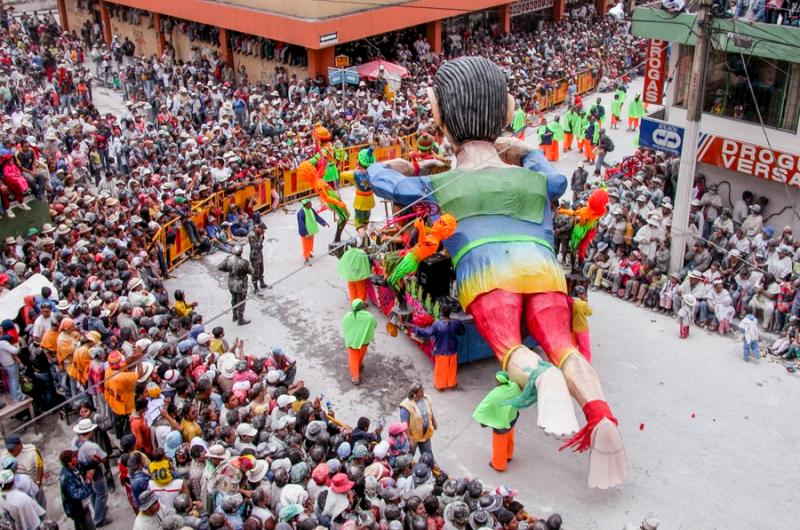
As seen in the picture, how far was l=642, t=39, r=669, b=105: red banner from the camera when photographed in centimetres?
1798

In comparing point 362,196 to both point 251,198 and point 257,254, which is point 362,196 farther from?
point 251,198

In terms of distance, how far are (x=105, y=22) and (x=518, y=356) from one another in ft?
101

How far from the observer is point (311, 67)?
26.0 m

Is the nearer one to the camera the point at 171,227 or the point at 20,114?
the point at 171,227

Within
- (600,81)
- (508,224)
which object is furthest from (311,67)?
(508,224)

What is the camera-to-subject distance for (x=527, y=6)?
34.3 metres

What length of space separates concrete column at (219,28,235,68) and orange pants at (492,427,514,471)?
22101 millimetres

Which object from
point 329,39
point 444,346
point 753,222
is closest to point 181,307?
point 444,346

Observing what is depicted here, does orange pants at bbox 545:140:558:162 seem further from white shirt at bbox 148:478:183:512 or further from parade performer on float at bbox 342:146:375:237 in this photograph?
white shirt at bbox 148:478:183:512

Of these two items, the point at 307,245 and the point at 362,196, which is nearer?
the point at 362,196

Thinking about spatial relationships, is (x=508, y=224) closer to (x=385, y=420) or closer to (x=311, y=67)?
(x=385, y=420)

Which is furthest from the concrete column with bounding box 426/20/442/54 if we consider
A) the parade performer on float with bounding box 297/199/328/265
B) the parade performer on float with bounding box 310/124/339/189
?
the parade performer on float with bounding box 297/199/328/265

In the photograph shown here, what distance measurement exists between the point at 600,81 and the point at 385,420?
21.0 m

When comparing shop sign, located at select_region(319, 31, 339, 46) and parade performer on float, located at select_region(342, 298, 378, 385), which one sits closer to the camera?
parade performer on float, located at select_region(342, 298, 378, 385)
